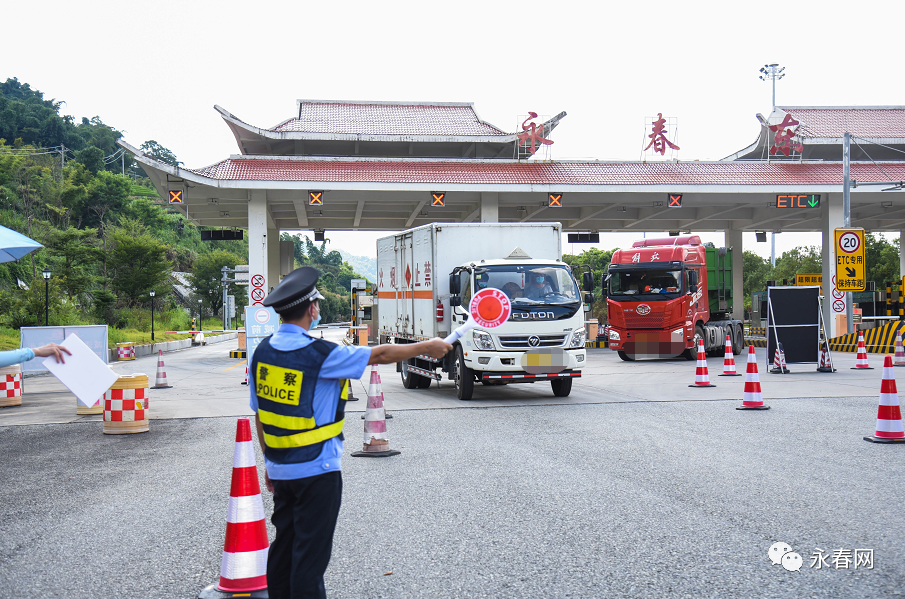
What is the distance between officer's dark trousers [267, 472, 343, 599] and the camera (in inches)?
127

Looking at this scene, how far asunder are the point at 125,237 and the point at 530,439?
123 feet

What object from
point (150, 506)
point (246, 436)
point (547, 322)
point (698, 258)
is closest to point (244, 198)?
point (698, 258)

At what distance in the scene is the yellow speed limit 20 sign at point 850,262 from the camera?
72.5ft

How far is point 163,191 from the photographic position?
2709 cm

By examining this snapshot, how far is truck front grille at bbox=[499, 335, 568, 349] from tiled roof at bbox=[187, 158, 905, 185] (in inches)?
561

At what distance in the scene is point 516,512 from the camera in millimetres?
5824

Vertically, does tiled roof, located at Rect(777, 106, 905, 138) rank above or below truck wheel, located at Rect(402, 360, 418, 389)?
above

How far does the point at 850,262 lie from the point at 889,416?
15352 mm

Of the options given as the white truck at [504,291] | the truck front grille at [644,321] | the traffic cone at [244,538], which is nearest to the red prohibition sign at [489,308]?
the traffic cone at [244,538]

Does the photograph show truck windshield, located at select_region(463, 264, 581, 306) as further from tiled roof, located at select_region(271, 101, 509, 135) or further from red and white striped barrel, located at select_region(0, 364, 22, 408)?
tiled roof, located at select_region(271, 101, 509, 135)

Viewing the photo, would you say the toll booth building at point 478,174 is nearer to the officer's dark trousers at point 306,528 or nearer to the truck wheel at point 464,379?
the truck wheel at point 464,379

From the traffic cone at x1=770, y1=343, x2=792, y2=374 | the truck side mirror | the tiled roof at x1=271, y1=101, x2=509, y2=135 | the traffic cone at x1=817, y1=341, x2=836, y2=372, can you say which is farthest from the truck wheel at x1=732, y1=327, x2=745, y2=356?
the truck side mirror

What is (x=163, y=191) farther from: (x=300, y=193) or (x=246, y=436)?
(x=246, y=436)

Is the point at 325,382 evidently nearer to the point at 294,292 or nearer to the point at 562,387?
the point at 294,292
